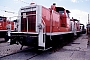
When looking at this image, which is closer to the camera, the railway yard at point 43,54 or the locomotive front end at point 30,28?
the railway yard at point 43,54

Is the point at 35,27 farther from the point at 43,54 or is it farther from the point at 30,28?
the point at 43,54

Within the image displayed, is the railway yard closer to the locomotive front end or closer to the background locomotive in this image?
the background locomotive

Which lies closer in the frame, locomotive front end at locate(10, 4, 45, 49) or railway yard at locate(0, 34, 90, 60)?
railway yard at locate(0, 34, 90, 60)

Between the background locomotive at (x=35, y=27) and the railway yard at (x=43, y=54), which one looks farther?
the background locomotive at (x=35, y=27)

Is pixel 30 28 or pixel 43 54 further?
pixel 30 28

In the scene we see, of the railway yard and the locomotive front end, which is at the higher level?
the locomotive front end

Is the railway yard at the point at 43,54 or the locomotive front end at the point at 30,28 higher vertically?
the locomotive front end at the point at 30,28

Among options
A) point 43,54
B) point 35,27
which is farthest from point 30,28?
point 43,54

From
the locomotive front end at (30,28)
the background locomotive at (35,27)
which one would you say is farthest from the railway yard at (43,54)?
the locomotive front end at (30,28)

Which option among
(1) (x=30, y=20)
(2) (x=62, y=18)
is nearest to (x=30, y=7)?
(1) (x=30, y=20)

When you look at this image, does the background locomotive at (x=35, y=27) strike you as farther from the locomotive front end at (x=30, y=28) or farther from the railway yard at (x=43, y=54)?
the railway yard at (x=43, y=54)

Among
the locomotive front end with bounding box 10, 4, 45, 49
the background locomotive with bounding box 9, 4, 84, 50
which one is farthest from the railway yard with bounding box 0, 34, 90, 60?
the locomotive front end with bounding box 10, 4, 45, 49

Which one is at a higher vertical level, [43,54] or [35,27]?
[35,27]

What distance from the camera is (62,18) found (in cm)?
980
